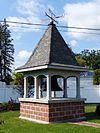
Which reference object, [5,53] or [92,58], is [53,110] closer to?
[5,53]

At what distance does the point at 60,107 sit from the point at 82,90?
1793 cm

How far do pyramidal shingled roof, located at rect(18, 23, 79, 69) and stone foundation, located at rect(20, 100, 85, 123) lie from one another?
1.82m

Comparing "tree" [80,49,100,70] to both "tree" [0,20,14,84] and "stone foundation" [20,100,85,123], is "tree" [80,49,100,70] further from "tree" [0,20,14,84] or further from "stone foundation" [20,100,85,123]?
"stone foundation" [20,100,85,123]

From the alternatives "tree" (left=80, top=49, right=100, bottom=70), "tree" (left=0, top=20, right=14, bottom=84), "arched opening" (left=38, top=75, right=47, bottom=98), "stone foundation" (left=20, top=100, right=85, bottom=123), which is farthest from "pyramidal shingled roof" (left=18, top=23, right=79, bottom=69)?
"tree" (left=80, top=49, right=100, bottom=70)

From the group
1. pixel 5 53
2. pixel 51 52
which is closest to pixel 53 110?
pixel 51 52

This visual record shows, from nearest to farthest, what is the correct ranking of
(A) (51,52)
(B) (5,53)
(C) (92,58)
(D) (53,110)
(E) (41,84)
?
(D) (53,110) < (A) (51,52) < (E) (41,84) < (B) (5,53) < (C) (92,58)

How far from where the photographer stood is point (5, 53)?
182ft

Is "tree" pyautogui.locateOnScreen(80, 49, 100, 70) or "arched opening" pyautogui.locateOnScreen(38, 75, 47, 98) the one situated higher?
"tree" pyautogui.locateOnScreen(80, 49, 100, 70)

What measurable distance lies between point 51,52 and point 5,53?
4240cm

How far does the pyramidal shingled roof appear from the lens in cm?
1385

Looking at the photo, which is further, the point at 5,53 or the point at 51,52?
the point at 5,53

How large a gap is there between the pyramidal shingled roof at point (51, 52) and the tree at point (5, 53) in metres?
39.4

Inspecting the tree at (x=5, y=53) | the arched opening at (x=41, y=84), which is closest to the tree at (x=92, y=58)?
the tree at (x=5, y=53)

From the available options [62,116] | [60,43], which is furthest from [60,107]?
[60,43]
